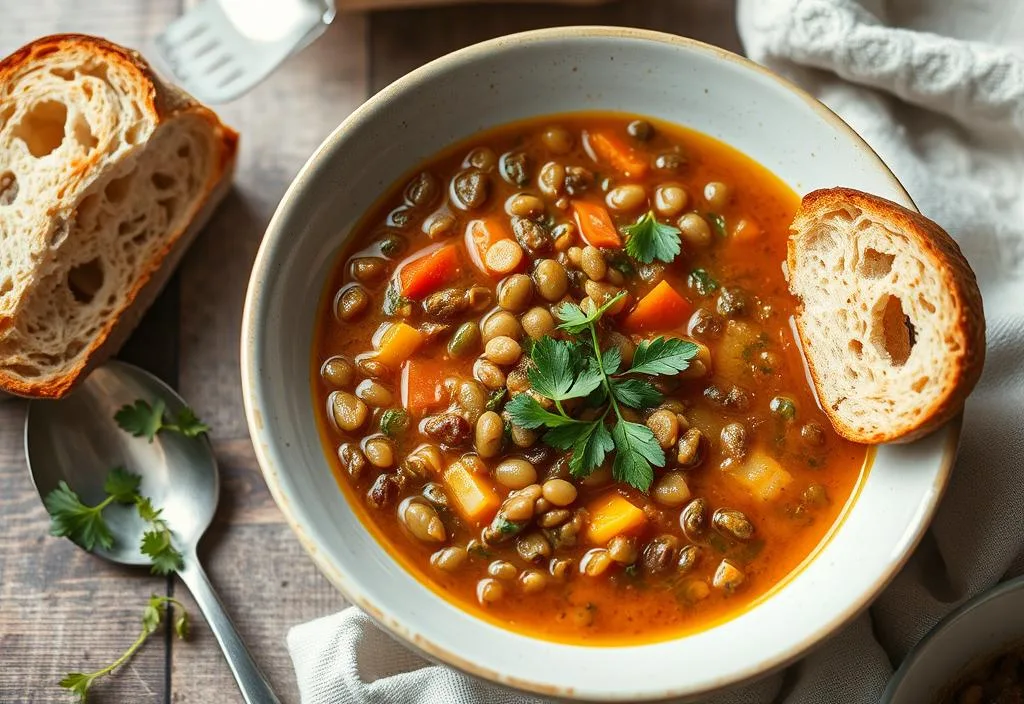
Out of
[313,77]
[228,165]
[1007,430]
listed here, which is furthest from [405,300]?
[1007,430]

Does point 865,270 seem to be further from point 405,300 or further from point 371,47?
point 371,47

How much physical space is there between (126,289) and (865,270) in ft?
8.16

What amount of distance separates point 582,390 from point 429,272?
2.15 ft

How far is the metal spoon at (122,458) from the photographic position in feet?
12.4

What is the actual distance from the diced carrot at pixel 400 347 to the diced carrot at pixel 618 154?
0.90 meters

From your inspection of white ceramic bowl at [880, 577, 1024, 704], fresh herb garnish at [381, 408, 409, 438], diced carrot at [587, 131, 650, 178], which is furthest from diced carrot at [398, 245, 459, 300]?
white ceramic bowl at [880, 577, 1024, 704]

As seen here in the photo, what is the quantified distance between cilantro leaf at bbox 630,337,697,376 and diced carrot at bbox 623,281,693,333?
0.51 ft

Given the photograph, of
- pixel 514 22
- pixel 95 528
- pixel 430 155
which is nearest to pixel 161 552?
pixel 95 528

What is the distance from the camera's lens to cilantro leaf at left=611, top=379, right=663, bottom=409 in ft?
10.9

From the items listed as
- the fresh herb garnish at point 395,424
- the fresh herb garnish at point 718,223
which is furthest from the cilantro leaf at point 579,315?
the fresh herb garnish at point 395,424

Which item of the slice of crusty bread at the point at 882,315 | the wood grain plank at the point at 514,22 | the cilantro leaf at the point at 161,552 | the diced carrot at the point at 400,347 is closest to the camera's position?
the slice of crusty bread at the point at 882,315

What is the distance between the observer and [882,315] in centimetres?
333

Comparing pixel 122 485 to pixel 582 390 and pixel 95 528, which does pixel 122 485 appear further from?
pixel 582 390

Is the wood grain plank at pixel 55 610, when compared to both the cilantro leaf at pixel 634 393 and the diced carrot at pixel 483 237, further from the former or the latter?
the cilantro leaf at pixel 634 393
